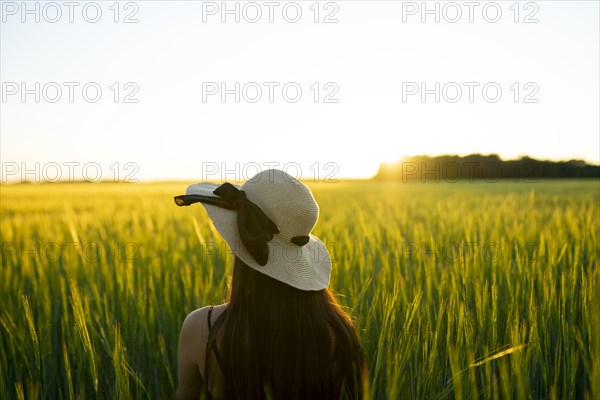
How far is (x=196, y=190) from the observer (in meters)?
1.25

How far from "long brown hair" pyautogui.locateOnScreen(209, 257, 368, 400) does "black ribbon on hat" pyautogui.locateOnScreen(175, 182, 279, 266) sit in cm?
8

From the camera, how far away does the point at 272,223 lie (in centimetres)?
112

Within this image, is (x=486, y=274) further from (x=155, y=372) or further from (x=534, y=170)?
(x=534, y=170)

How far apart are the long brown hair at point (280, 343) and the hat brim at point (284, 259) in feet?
0.12

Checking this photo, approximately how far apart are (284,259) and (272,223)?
8cm

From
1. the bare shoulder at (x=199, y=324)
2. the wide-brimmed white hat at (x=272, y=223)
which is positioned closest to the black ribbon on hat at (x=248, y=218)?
the wide-brimmed white hat at (x=272, y=223)

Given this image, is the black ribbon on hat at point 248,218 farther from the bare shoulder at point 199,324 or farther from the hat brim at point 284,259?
the bare shoulder at point 199,324

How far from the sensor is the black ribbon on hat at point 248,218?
3.49ft

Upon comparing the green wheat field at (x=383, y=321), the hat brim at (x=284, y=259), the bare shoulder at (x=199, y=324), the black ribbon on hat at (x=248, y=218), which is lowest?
the green wheat field at (x=383, y=321)

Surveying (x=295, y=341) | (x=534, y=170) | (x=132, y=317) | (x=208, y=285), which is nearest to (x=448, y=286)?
(x=208, y=285)

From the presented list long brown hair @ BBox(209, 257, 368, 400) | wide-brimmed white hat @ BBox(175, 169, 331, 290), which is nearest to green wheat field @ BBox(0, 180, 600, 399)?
long brown hair @ BBox(209, 257, 368, 400)

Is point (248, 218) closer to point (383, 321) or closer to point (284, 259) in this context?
point (284, 259)

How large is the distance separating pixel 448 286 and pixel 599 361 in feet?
3.79

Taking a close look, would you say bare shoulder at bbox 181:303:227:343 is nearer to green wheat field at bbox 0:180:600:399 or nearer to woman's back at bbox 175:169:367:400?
woman's back at bbox 175:169:367:400
